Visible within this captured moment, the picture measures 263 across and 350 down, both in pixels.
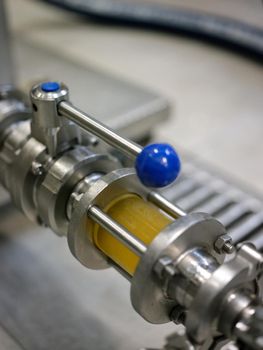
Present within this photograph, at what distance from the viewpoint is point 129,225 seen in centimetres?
51

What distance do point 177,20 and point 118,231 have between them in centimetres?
107

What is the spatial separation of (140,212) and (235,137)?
579mm

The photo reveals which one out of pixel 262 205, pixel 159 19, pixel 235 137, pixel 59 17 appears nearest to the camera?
pixel 262 205

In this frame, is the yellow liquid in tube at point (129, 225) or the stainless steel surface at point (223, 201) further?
the stainless steel surface at point (223, 201)

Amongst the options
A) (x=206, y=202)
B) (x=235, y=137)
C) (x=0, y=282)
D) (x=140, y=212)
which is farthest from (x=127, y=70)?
(x=140, y=212)

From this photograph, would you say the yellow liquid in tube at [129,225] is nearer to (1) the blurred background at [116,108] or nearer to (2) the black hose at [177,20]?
(1) the blurred background at [116,108]

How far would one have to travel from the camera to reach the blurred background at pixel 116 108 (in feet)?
2.12

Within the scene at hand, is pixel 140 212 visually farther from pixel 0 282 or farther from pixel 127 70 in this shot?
pixel 127 70

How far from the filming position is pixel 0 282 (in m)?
0.70

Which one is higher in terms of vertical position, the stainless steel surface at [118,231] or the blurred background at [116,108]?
the stainless steel surface at [118,231]

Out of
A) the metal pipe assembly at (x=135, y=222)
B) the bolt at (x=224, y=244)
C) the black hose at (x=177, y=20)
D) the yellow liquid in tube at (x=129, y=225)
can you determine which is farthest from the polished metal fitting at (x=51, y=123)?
the black hose at (x=177, y=20)

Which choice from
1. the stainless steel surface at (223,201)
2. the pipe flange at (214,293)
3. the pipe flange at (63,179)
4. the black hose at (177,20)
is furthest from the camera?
the black hose at (177,20)

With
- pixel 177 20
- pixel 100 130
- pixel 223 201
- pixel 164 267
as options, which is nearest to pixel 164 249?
pixel 164 267

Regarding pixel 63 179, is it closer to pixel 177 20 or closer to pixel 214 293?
pixel 214 293
